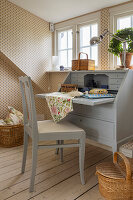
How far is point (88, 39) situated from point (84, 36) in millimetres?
A: 115

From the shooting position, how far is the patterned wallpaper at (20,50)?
2886mm

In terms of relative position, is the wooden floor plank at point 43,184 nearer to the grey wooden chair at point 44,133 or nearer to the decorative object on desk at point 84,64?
the grey wooden chair at point 44,133

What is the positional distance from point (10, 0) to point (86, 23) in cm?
121

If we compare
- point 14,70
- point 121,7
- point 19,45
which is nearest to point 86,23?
point 121,7

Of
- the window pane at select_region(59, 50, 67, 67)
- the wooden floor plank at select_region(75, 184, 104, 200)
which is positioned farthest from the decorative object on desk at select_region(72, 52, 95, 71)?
the wooden floor plank at select_region(75, 184, 104, 200)

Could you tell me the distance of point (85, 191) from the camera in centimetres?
169

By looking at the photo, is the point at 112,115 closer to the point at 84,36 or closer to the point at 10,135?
the point at 10,135

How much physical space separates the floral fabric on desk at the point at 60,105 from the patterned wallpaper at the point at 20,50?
1394 millimetres

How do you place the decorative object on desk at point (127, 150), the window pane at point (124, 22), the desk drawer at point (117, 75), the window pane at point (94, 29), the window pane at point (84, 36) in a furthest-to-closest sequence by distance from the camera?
the window pane at point (84, 36), the window pane at point (94, 29), the window pane at point (124, 22), the desk drawer at point (117, 75), the decorative object on desk at point (127, 150)

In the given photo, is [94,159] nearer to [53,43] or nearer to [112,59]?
[112,59]

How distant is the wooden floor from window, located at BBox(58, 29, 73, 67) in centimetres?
167

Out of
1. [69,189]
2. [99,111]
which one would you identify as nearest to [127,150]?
[99,111]

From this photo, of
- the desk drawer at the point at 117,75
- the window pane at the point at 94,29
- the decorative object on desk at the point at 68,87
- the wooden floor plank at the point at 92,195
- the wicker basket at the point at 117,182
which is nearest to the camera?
the wicker basket at the point at 117,182

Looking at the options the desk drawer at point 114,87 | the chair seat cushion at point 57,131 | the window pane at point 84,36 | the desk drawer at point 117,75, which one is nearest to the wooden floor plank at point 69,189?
the chair seat cushion at point 57,131
